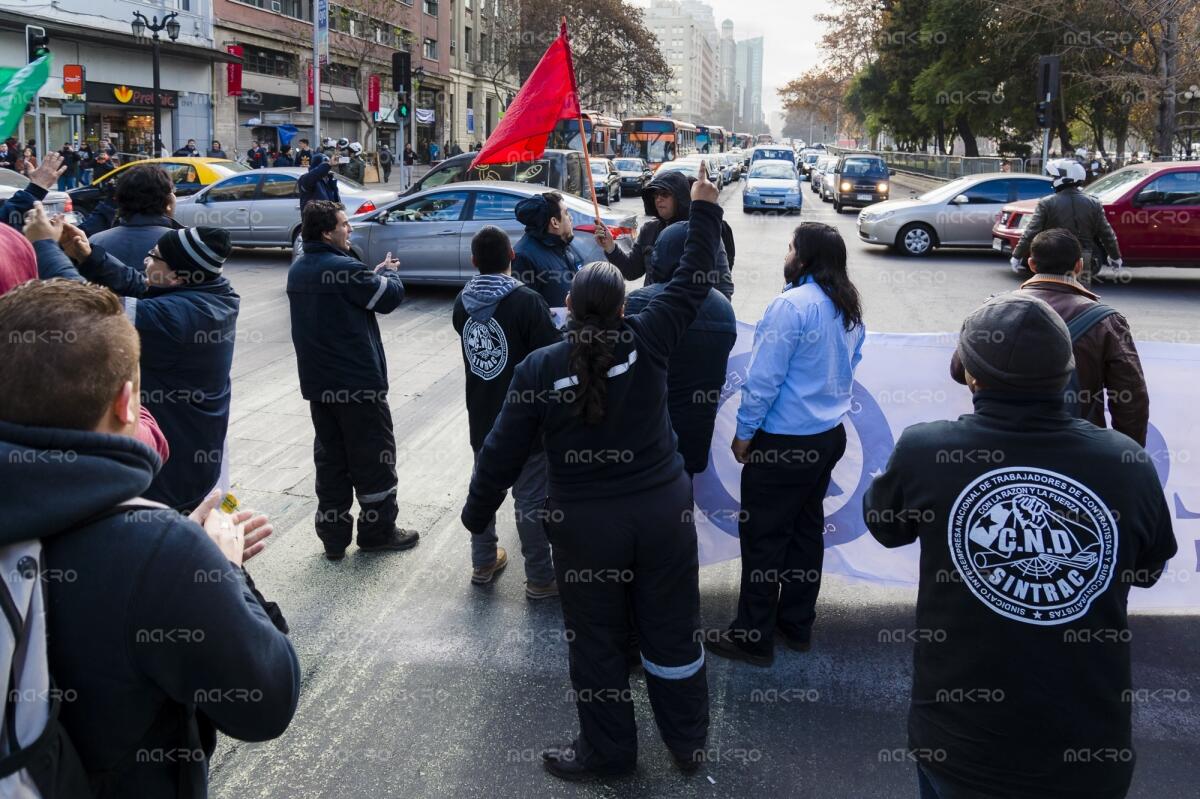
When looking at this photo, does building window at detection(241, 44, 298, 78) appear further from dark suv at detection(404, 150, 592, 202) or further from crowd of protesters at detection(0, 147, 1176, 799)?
crowd of protesters at detection(0, 147, 1176, 799)

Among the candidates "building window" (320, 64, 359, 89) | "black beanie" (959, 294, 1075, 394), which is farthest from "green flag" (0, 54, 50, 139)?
"building window" (320, 64, 359, 89)

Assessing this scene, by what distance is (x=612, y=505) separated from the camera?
10.6 ft

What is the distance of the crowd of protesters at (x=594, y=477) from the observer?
1673 mm

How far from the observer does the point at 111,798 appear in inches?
68.8

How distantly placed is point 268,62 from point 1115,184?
38967 mm

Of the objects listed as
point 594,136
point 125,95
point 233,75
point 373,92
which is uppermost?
point 233,75

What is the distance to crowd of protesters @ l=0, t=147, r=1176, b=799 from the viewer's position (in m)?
1.67

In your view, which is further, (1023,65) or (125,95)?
(1023,65)

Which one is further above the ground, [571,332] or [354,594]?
[571,332]

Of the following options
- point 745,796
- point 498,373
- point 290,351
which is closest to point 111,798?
point 745,796

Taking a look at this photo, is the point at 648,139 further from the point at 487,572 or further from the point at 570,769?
the point at 570,769

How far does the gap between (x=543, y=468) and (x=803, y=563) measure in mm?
1387

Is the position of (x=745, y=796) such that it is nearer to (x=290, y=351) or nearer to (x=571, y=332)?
(x=571, y=332)

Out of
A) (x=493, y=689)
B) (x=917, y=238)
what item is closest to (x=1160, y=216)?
(x=917, y=238)
